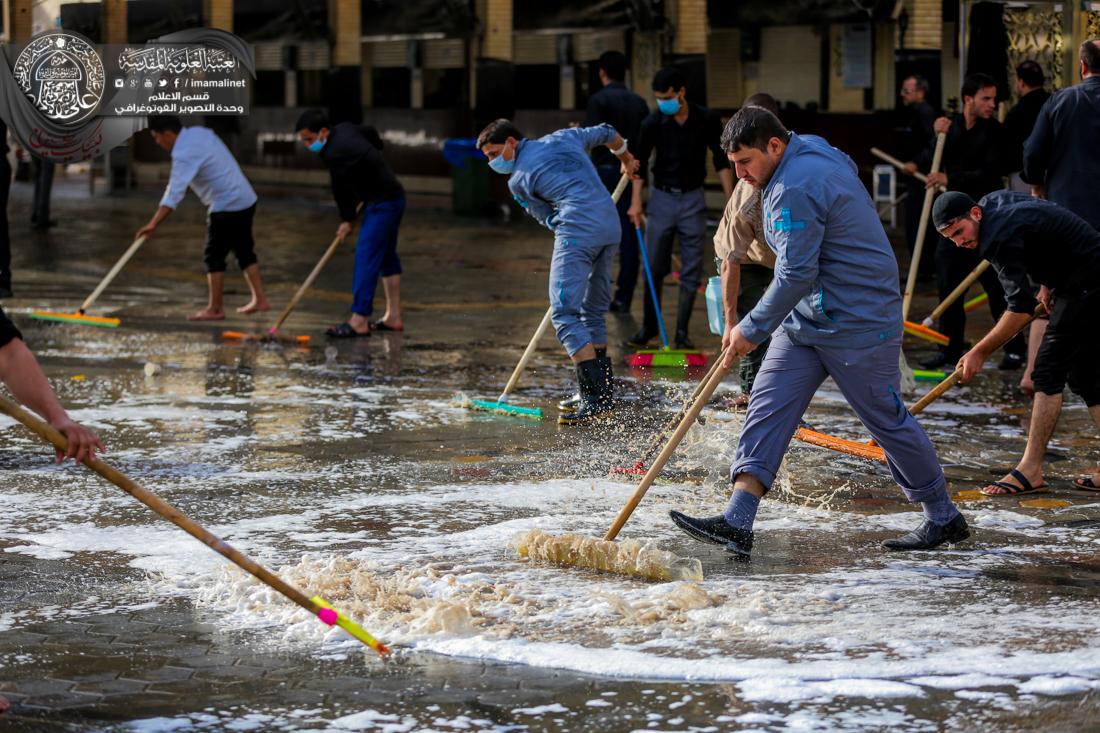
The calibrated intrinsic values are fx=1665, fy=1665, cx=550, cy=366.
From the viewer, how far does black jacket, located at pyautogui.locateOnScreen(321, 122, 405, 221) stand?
12.3m

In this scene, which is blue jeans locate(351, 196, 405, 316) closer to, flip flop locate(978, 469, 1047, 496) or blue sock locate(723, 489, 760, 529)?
flip flop locate(978, 469, 1047, 496)

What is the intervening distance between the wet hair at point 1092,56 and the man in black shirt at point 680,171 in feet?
9.34

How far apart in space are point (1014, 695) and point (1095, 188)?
459 centimetres

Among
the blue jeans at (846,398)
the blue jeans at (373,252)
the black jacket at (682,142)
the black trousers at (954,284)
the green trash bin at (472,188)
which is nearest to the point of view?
the blue jeans at (846,398)

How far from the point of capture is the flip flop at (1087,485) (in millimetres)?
7391

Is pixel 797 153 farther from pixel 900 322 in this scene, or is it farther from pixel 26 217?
pixel 26 217

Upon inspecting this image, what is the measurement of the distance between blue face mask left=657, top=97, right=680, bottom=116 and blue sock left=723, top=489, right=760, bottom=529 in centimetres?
522

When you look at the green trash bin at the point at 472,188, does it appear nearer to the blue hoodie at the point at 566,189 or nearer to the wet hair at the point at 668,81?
the wet hair at the point at 668,81

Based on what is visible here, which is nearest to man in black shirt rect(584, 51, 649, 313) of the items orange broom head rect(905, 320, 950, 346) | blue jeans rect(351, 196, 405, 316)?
blue jeans rect(351, 196, 405, 316)

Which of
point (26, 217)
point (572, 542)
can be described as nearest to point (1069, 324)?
point (572, 542)

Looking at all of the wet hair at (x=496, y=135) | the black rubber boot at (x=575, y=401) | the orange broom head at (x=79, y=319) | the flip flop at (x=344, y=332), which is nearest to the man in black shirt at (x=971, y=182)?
the black rubber boot at (x=575, y=401)

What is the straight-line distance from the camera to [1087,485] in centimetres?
742

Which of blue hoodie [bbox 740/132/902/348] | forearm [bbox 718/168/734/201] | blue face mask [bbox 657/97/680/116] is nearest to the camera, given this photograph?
blue hoodie [bbox 740/132/902/348]

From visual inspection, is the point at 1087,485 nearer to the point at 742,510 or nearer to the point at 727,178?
the point at 742,510
